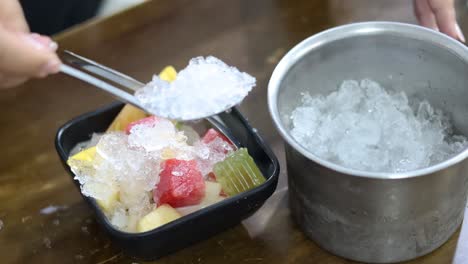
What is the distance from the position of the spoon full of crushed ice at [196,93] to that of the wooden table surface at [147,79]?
144mm

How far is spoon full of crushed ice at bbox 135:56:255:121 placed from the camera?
75 cm

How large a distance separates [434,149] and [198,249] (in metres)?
0.30

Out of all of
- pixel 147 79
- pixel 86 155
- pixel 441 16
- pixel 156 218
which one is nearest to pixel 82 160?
pixel 86 155

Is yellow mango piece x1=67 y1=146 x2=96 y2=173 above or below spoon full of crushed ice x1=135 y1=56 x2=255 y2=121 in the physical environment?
below

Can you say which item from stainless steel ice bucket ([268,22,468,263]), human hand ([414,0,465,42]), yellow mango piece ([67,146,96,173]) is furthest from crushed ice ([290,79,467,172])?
yellow mango piece ([67,146,96,173])

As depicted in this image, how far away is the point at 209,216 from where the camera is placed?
74 cm

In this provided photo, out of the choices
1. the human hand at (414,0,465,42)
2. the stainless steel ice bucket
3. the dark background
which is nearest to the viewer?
the stainless steel ice bucket

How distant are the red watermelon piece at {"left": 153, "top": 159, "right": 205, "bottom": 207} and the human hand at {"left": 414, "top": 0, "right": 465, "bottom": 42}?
15.5 inches

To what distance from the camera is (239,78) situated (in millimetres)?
788

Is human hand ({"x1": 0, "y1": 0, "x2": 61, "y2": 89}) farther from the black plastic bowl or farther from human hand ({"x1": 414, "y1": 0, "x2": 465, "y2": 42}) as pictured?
human hand ({"x1": 414, "y1": 0, "x2": 465, "y2": 42})

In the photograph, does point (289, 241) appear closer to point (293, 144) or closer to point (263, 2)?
point (293, 144)

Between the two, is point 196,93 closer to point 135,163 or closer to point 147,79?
point 135,163

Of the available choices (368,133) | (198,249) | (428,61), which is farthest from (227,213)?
(428,61)

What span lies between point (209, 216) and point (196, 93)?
137 mm
